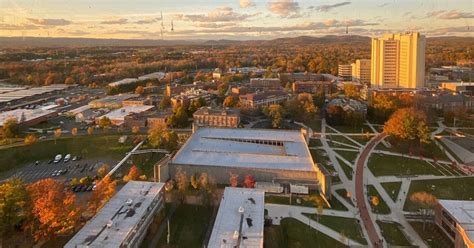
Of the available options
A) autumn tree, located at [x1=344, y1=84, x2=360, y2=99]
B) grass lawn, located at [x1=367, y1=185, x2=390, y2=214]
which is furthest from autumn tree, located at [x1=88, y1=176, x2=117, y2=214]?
autumn tree, located at [x1=344, y1=84, x2=360, y2=99]

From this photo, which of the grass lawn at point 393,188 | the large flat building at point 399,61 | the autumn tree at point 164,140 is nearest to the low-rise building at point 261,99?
the autumn tree at point 164,140

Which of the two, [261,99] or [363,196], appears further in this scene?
[261,99]

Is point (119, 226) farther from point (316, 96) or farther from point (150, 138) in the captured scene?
point (316, 96)

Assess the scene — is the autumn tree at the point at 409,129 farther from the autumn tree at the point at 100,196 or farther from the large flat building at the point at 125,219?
the autumn tree at the point at 100,196

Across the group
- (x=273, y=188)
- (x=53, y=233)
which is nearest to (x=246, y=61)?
(x=273, y=188)

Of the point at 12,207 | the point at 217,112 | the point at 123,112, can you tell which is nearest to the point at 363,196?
the point at 12,207

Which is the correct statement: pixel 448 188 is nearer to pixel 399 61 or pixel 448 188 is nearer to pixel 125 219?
pixel 125 219
